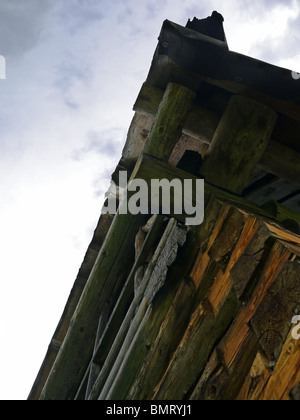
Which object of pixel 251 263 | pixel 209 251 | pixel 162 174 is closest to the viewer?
pixel 251 263

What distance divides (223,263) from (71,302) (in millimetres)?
2791

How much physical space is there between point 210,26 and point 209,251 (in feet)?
4.76

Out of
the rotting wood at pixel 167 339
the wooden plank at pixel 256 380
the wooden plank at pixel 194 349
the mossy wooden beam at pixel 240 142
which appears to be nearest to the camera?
the wooden plank at pixel 256 380

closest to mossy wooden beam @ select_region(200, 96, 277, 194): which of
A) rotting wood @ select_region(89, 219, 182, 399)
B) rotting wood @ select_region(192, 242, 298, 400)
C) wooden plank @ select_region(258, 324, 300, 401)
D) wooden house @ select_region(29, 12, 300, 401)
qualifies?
wooden house @ select_region(29, 12, 300, 401)

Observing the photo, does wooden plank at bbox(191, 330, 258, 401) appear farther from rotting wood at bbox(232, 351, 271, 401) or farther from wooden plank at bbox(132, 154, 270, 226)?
wooden plank at bbox(132, 154, 270, 226)

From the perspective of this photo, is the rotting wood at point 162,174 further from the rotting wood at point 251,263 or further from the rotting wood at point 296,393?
the rotting wood at point 296,393

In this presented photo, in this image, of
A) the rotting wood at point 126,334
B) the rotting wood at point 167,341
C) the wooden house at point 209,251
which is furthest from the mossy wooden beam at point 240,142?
the rotting wood at point 167,341

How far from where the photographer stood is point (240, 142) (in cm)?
202

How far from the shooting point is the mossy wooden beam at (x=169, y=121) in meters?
2.06

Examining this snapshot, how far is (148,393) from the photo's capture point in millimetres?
1663

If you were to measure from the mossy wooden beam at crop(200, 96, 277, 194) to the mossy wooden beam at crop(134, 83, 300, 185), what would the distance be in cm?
26

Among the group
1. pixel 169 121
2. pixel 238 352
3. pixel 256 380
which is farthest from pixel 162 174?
pixel 256 380

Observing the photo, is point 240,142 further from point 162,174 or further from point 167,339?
point 167,339

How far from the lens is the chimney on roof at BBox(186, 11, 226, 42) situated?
2199 mm
